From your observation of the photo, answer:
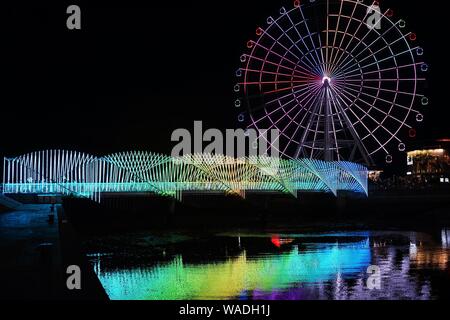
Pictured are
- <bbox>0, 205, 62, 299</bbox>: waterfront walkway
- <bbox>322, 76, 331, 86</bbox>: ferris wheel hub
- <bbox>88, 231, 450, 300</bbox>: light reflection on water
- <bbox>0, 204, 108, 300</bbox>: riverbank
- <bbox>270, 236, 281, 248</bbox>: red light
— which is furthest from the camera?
<bbox>322, 76, 331, 86</bbox>: ferris wheel hub

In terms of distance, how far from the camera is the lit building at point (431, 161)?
126 metres

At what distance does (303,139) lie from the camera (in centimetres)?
6197

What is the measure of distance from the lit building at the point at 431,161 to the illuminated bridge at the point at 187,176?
225 feet

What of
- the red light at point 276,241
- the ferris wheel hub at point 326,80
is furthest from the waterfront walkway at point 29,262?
the ferris wheel hub at point 326,80

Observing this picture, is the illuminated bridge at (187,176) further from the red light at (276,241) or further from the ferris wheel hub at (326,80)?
the red light at (276,241)

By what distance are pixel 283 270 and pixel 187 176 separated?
3548cm

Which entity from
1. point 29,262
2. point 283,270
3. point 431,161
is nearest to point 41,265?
point 29,262

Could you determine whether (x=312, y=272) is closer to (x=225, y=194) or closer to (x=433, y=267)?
(x=433, y=267)

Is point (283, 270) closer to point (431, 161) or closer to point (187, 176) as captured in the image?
point (187, 176)

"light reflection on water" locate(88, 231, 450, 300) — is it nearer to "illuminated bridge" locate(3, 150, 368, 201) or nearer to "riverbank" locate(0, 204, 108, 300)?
"riverbank" locate(0, 204, 108, 300)

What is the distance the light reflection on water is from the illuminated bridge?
50.9 ft

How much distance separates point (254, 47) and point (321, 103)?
7813mm

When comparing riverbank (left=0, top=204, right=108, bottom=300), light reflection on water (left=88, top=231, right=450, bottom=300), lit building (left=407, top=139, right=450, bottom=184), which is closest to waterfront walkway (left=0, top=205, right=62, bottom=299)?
riverbank (left=0, top=204, right=108, bottom=300)

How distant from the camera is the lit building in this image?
413 feet
